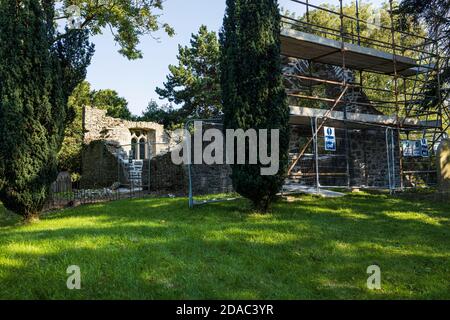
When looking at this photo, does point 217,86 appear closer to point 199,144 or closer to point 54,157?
point 199,144

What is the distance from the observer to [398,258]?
17.8ft

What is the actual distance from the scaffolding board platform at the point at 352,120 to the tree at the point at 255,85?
8.66 feet

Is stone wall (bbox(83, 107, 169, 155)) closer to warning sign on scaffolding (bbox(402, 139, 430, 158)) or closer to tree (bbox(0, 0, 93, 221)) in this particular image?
tree (bbox(0, 0, 93, 221))

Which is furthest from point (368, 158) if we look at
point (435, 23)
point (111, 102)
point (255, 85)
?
point (111, 102)

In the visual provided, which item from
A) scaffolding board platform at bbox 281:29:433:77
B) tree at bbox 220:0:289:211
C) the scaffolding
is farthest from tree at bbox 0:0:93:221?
the scaffolding

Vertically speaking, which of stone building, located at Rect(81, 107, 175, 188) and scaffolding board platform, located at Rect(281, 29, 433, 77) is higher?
scaffolding board platform, located at Rect(281, 29, 433, 77)

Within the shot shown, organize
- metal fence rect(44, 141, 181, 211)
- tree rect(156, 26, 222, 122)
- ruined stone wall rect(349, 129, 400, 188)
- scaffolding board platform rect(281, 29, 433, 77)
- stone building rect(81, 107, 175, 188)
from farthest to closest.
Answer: tree rect(156, 26, 222, 122)
stone building rect(81, 107, 175, 188)
ruined stone wall rect(349, 129, 400, 188)
metal fence rect(44, 141, 181, 211)
scaffolding board platform rect(281, 29, 433, 77)

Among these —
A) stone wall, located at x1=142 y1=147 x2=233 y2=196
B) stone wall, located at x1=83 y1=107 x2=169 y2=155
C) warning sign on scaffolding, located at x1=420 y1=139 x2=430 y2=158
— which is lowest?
stone wall, located at x1=142 y1=147 x2=233 y2=196

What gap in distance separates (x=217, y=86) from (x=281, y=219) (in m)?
22.1

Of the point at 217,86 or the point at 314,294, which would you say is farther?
the point at 217,86

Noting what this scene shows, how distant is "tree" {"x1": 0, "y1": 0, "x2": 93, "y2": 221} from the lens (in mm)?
7770

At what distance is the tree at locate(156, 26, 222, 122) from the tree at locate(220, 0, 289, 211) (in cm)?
1900
